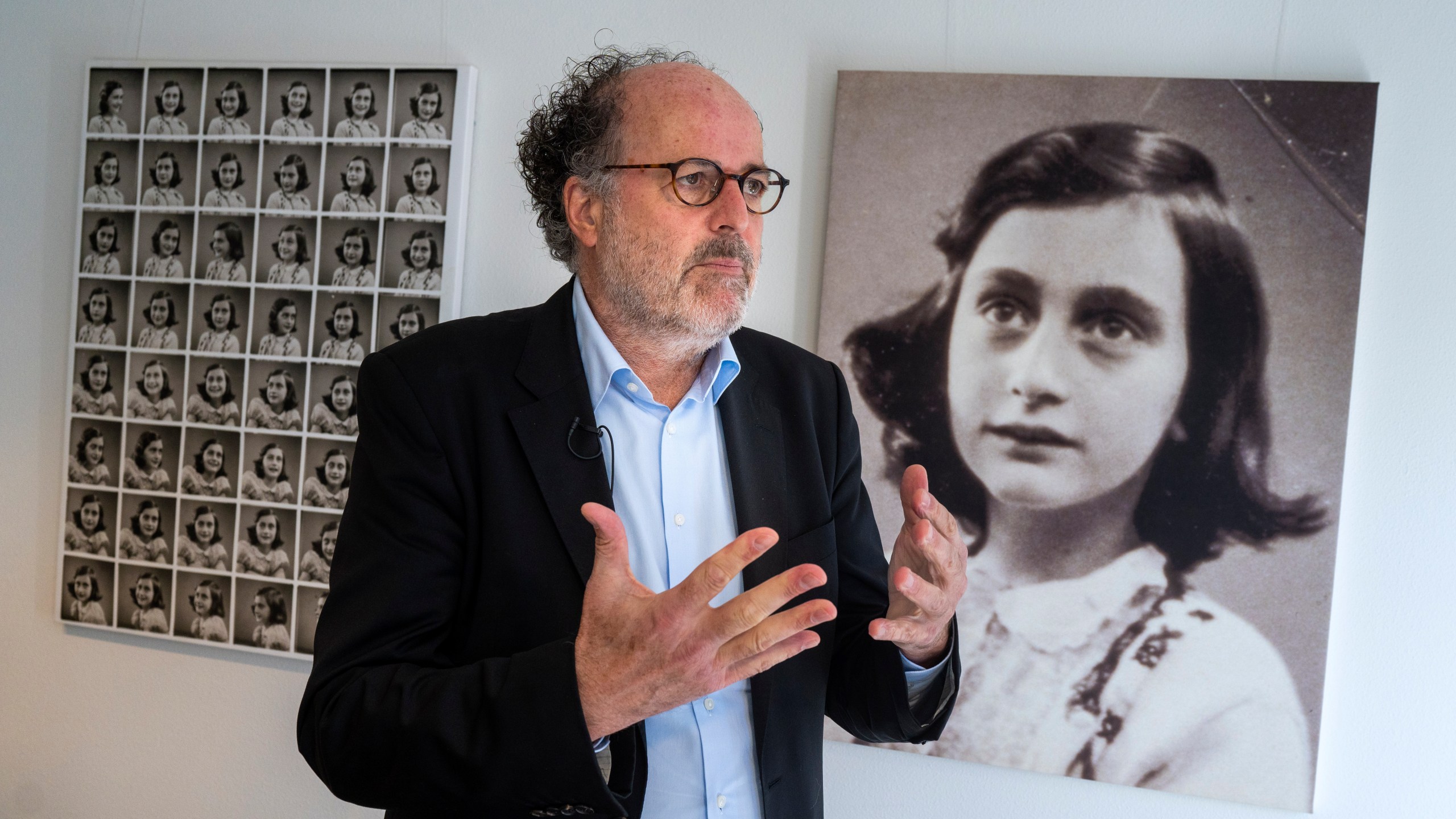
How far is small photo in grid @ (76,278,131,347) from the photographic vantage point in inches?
95.6

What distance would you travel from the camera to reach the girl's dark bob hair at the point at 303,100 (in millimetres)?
2295

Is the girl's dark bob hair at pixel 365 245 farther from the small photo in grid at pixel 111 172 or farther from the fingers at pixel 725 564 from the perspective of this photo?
the fingers at pixel 725 564

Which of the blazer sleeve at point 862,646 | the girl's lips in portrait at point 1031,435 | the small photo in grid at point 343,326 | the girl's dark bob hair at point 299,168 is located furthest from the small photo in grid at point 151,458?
the girl's lips in portrait at point 1031,435

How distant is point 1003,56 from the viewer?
2020mm

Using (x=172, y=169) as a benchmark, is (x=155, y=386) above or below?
below

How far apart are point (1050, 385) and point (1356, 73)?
0.87 m

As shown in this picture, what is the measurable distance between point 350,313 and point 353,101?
52 cm

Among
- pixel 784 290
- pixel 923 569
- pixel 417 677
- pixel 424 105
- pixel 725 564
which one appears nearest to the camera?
pixel 725 564

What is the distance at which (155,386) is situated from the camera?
241 centimetres

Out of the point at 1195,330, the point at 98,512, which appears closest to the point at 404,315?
the point at 98,512

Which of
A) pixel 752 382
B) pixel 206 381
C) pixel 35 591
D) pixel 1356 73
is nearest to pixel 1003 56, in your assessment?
pixel 1356 73

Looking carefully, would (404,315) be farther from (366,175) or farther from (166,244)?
(166,244)

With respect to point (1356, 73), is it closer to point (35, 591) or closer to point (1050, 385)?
point (1050, 385)

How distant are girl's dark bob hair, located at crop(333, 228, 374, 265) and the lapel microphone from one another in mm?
1273
